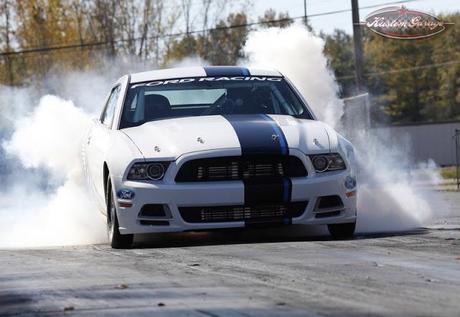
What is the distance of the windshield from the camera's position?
36.0 ft

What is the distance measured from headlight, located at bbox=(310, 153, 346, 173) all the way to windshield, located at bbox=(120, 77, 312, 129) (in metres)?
1.12

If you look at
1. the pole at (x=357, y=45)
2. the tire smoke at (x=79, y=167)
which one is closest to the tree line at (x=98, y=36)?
the pole at (x=357, y=45)

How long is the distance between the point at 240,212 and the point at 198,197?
384mm

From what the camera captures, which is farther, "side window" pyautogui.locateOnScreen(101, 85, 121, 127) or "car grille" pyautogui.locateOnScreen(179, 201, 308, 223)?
"side window" pyautogui.locateOnScreen(101, 85, 121, 127)

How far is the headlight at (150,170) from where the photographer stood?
31.9 ft

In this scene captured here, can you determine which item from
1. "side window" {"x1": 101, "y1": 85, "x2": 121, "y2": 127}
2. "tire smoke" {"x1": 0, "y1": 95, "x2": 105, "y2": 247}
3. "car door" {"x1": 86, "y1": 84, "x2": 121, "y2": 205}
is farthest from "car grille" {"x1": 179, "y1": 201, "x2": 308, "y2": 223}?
"tire smoke" {"x1": 0, "y1": 95, "x2": 105, "y2": 247}

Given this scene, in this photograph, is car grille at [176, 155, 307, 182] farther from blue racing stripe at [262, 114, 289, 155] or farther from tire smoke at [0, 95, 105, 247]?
tire smoke at [0, 95, 105, 247]

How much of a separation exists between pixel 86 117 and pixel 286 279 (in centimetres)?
912

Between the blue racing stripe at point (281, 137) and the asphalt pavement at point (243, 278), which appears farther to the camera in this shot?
the blue racing stripe at point (281, 137)

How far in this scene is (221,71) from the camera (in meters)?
11.6

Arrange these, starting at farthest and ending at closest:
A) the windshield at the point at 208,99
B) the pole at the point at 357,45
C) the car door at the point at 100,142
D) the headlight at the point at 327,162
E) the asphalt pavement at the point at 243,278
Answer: the pole at the point at 357,45 < the windshield at the point at 208,99 < the car door at the point at 100,142 < the headlight at the point at 327,162 < the asphalt pavement at the point at 243,278

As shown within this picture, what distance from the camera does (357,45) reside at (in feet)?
110

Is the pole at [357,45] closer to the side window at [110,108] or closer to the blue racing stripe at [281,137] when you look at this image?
the side window at [110,108]

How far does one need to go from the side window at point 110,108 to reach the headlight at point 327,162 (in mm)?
2237
